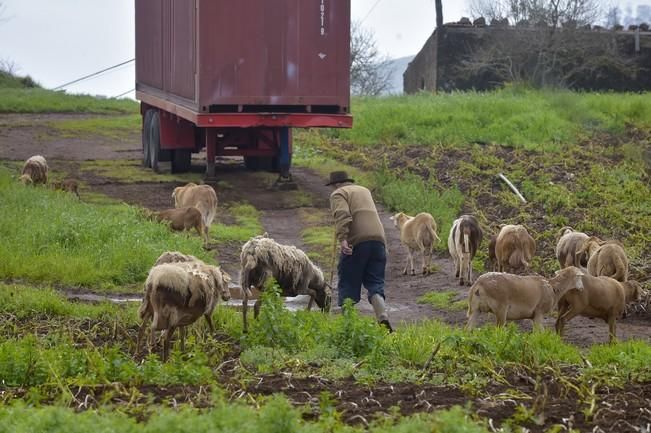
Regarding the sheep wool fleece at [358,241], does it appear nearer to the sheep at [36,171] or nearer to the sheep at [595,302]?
the sheep at [595,302]

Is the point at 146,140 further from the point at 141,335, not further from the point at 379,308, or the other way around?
the point at 141,335

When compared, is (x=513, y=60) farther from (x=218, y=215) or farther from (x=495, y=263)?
(x=495, y=263)

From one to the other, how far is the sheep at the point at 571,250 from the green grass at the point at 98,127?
1934 centimetres

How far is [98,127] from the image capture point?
35.4 m

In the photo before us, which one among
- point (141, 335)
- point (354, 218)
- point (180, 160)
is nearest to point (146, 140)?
point (180, 160)

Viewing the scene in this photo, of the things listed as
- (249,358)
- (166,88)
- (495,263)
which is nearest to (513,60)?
(166,88)

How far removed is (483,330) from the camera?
1159 centimetres

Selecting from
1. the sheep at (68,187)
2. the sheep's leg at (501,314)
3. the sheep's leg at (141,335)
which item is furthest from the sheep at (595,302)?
the sheep at (68,187)

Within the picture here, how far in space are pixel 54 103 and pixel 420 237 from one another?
83.3 ft

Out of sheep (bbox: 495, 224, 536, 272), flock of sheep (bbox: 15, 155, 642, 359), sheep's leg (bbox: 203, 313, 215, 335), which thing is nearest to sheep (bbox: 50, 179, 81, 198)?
flock of sheep (bbox: 15, 155, 642, 359)

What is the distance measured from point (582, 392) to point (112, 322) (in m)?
5.32

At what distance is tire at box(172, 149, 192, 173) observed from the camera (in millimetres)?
26062

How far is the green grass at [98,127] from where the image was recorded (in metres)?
33.8

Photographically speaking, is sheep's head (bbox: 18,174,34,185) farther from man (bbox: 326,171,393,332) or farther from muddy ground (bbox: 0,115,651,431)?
man (bbox: 326,171,393,332)
